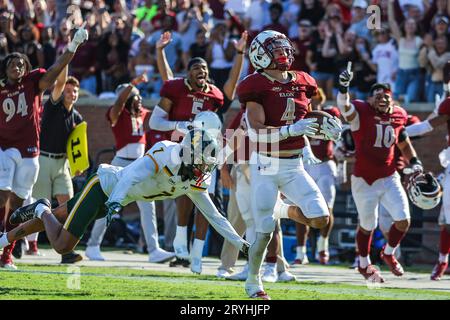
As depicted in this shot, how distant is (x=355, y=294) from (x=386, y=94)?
2.76 metres

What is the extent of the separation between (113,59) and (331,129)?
868 centimetres

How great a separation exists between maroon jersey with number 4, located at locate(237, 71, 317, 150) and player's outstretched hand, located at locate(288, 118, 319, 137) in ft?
1.51

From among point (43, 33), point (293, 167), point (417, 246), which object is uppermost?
point (43, 33)

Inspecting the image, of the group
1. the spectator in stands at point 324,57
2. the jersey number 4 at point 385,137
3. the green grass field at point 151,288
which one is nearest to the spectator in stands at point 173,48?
the spectator in stands at point 324,57

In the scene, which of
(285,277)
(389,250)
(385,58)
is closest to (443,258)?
(389,250)

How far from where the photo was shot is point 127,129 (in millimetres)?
12469

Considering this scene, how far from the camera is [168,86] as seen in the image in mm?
11516

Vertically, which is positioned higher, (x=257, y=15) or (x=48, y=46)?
(x=257, y=15)

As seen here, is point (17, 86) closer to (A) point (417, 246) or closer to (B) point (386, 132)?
(B) point (386, 132)

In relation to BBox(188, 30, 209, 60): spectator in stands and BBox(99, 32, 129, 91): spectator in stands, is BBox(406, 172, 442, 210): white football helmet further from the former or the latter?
BBox(99, 32, 129, 91): spectator in stands

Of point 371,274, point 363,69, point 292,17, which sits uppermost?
point 292,17

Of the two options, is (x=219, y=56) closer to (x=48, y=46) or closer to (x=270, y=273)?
(x=48, y=46)

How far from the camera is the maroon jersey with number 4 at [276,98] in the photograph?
8.67 meters
